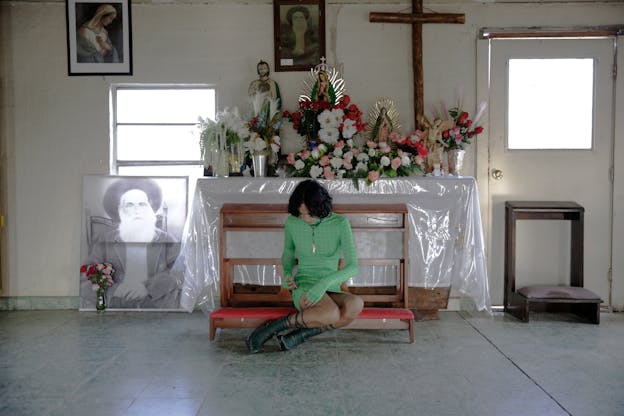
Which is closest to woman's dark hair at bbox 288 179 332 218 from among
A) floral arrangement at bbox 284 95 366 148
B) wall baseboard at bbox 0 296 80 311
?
floral arrangement at bbox 284 95 366 148

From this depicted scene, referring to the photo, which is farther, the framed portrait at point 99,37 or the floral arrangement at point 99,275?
the framed portrait at point 99,37

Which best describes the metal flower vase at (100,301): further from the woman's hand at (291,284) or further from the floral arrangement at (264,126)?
the woman's hand at (291,284)

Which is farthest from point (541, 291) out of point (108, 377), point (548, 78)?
point (108, 377)

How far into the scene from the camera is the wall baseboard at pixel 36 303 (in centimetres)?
555

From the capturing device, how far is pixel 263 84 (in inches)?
212

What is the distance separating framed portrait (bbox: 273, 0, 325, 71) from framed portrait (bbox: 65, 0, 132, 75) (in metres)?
1.34

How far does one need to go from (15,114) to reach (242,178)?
7.48 ft

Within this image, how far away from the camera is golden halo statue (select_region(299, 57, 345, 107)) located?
17.0 ft

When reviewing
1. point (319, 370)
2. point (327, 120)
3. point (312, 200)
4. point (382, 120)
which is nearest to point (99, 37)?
point (327, 120)

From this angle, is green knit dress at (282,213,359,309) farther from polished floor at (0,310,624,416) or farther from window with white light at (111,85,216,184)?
window with white light at (111,85,216,184)

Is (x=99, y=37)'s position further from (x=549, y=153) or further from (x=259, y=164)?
(x=549, y=153)

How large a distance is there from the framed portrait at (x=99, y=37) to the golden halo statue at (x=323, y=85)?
63.1 inches

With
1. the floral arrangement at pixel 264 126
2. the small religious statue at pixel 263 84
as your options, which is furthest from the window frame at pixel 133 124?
the floral arrangement at pixel 264 126

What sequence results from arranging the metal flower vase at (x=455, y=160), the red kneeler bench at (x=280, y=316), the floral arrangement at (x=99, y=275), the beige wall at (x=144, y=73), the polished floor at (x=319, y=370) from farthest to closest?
the beige wall at (x=144, y=73), the floral arrangement at (x=99, y=275), the metal flower vase at (x=455, y=160), the red kneeler bench at (x=280, y=316), the polished floor at (x=319, y=370)
